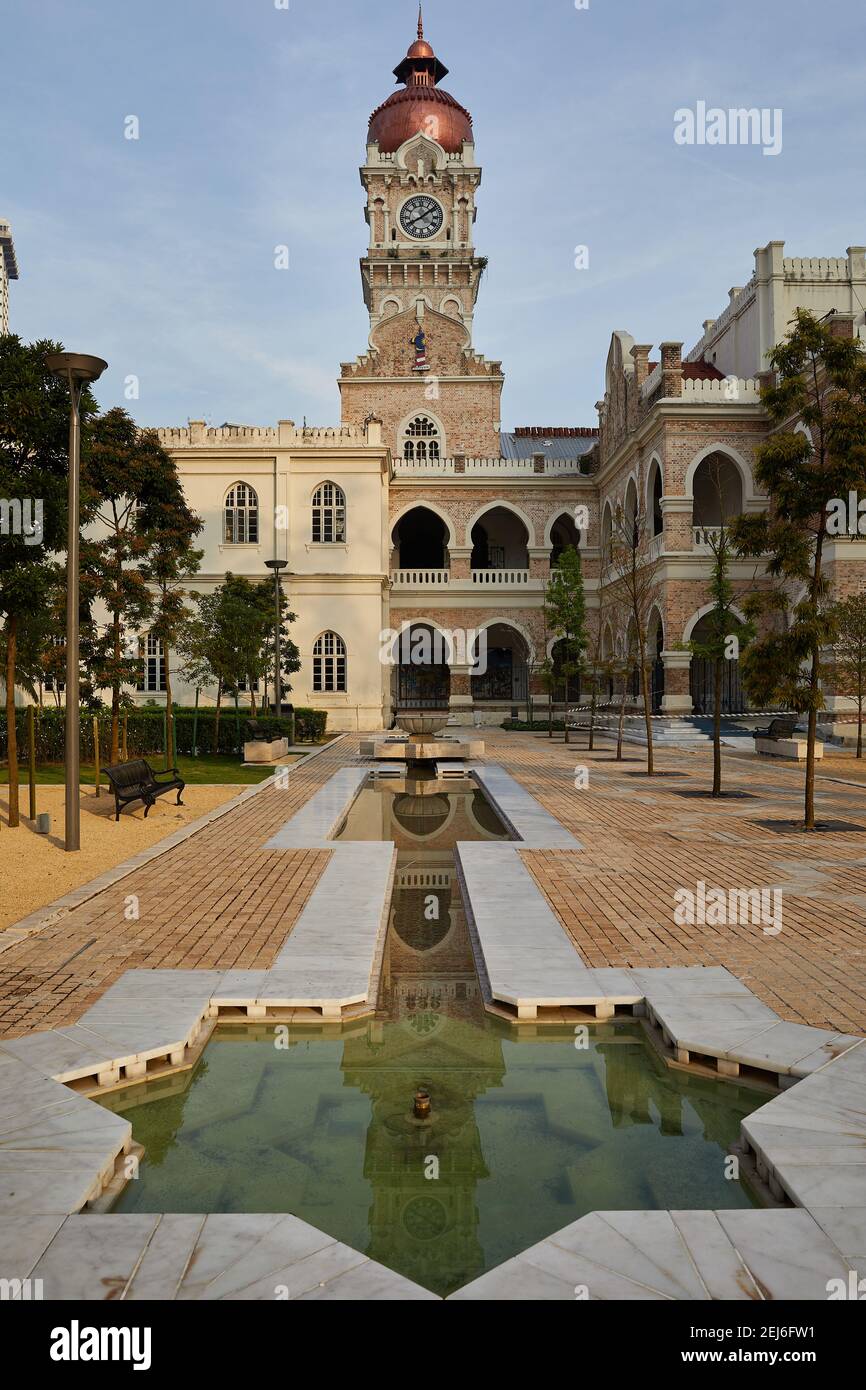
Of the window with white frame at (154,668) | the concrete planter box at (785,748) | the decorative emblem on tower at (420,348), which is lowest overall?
the concrete planter box at (785,748)

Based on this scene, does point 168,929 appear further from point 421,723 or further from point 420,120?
point 420,120

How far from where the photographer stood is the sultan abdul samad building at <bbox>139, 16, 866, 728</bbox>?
30.7m

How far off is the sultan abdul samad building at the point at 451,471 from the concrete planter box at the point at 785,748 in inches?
111

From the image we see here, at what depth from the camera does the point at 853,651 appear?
22734 mm

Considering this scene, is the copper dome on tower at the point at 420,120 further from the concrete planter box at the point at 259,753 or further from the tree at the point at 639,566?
the concrete planter box at the point at 259,753

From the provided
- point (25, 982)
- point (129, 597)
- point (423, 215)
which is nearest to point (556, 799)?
point (129, 597)

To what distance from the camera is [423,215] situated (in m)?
47.2

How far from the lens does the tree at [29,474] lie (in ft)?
38.0

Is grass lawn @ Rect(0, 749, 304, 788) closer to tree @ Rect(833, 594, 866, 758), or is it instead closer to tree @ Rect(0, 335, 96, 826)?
tree @ Rect(0, 335, 96, 826)

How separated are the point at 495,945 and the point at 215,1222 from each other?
3721mm

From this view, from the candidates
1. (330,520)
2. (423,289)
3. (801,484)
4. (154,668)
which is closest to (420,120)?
(423,289)

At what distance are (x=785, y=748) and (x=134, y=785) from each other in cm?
1641

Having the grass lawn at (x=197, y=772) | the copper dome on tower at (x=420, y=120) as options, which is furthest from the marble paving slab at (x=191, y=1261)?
the copper dome on tower at (x=420, y=120)

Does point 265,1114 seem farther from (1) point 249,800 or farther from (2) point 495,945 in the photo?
(1) point 249,800
